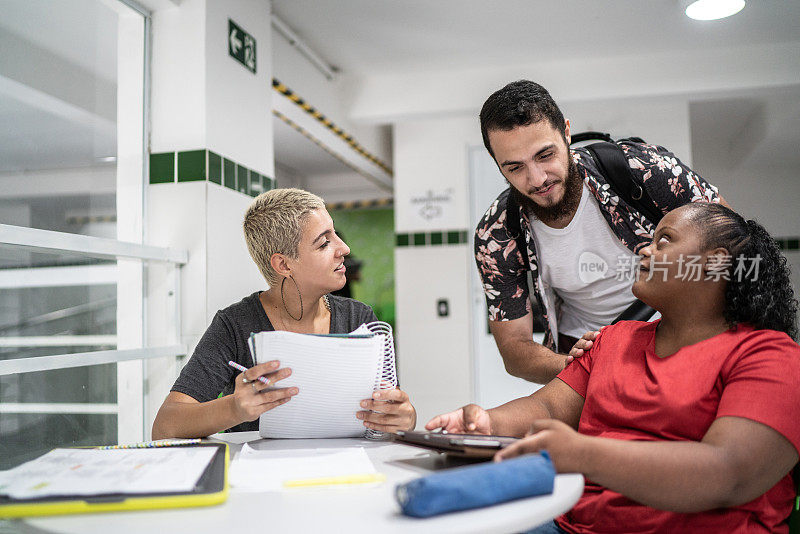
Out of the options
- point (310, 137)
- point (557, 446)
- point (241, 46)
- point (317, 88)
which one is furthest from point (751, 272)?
point (310, 137)

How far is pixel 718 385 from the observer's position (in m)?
1.23

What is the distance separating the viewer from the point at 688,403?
124 cm

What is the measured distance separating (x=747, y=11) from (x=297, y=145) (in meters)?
4.03

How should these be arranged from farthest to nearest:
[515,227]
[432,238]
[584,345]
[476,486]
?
[432,238], [515,227], [584,345], [476,486]

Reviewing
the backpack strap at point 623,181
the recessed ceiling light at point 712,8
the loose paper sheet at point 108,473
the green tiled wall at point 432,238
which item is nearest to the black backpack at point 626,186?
the backpack strap at point 623,181

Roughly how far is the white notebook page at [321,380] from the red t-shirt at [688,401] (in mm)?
519

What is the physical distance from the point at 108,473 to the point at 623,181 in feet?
5.44

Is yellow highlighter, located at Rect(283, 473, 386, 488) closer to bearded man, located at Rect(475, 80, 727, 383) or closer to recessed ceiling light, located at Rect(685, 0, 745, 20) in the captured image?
bearded man, located at Rect(475, 80, 727, 383)

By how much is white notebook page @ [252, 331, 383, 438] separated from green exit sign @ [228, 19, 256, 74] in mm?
2314

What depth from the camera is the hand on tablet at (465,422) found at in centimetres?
139

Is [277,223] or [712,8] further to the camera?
[712,8]

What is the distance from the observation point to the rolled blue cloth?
2.86 feet

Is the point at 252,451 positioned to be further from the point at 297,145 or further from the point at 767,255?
the point at 297,145

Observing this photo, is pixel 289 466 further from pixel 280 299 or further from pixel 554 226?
pixel 554 226
